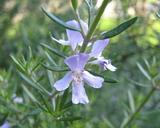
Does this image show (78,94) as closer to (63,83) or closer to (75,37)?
(63,83)

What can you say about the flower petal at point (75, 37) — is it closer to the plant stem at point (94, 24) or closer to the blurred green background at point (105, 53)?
the plant stem at point (94, 24)

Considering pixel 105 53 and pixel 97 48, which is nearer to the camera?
pixel 97 48

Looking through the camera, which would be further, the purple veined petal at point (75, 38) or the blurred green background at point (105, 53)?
the blurred green background at point (105, 53)

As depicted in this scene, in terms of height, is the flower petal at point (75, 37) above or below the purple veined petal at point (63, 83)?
above

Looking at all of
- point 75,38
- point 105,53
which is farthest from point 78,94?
point 105,53

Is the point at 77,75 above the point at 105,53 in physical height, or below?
above

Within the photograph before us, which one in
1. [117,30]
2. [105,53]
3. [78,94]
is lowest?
[105,53]

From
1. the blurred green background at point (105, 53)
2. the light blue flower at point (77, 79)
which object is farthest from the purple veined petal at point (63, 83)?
the blurred green background at point (105, 53)
